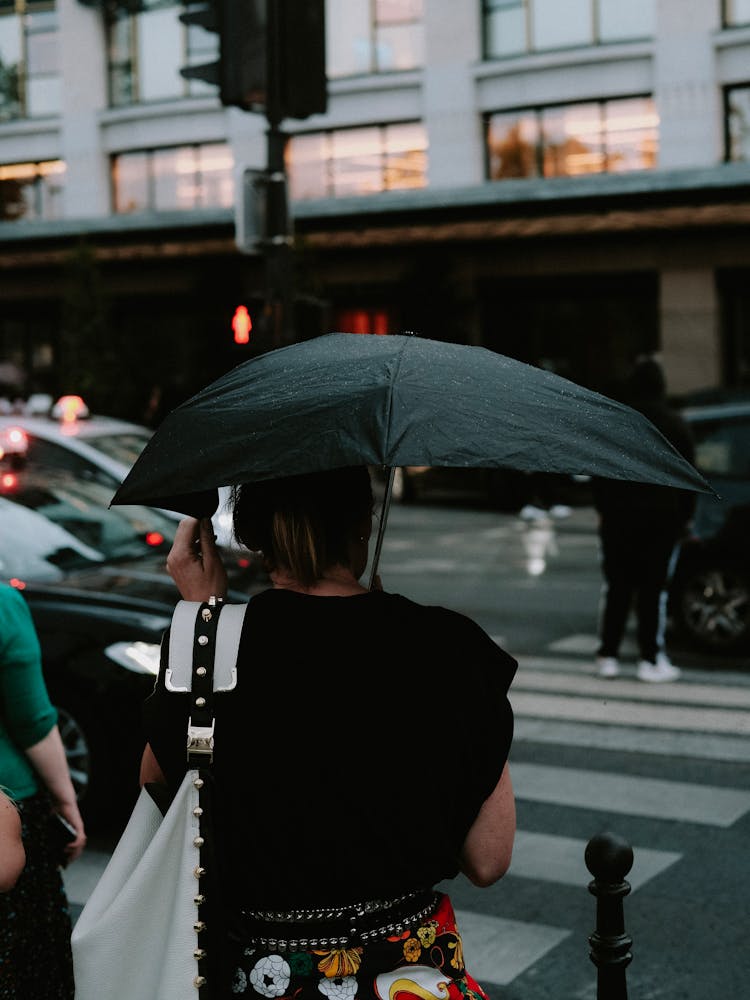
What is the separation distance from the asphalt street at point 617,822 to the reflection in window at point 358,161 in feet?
63.8

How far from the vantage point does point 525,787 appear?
21.9 feet

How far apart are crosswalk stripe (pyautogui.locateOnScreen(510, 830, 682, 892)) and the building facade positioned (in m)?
19.3

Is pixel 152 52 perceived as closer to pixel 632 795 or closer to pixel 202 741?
pixel 632 795

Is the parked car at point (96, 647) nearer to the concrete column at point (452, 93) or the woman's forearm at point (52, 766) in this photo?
the woman's forearm at point (52, 766)

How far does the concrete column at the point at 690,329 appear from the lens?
26859 millimetres

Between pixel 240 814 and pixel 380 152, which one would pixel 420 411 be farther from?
pixel 380 152

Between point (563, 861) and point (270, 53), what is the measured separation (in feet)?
18.7

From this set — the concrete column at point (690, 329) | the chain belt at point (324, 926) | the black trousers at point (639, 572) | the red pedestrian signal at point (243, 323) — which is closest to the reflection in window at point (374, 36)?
the concrete column at point (690, 329)

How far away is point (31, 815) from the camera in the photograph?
3.02 m

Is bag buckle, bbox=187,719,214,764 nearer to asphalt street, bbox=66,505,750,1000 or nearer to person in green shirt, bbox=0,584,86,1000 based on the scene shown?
person in green shirt, bbox=0,584,86,1000

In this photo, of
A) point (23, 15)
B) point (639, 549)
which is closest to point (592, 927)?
point (639, 549)

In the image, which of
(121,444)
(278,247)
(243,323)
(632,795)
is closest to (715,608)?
(632,795)

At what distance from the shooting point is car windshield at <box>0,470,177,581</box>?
6.74m

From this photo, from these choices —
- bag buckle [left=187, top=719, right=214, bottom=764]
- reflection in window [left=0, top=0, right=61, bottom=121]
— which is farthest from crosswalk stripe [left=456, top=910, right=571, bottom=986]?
reflection in window [left=0, top=0, right=61, bottom=121]
